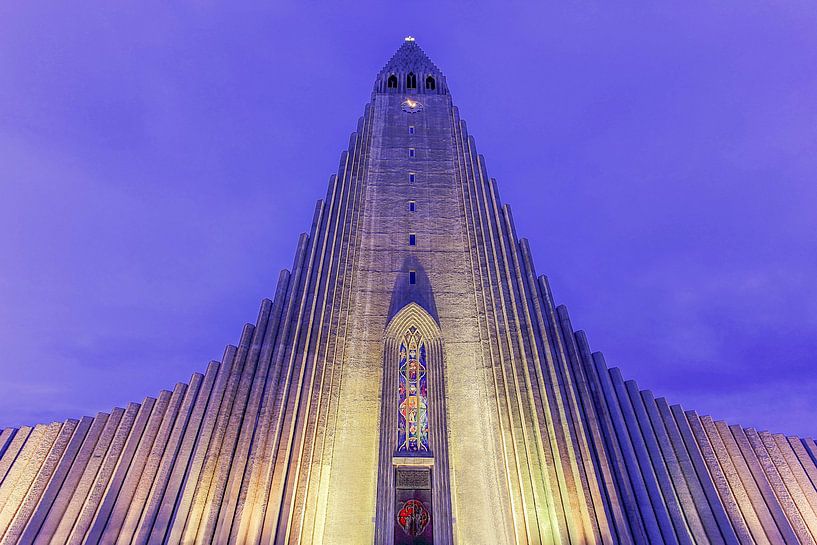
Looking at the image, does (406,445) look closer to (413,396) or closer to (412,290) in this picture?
(413,396)

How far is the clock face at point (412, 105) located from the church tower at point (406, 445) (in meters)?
10.1

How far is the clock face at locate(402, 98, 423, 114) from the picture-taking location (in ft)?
93.8

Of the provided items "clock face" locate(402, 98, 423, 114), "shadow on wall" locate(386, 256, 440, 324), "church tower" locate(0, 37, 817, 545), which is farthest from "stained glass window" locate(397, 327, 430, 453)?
"clock face" locate(402, 98, 423, 114)

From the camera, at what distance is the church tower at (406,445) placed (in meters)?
15.4

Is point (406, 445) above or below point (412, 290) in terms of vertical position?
below

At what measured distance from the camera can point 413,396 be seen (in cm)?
1894

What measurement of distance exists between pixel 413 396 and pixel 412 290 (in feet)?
14.0

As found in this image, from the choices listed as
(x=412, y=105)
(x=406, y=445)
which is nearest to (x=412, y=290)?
(x=406, y=445)

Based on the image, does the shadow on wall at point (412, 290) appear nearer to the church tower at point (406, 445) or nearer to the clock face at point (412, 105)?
the church tower at point (406, 445)

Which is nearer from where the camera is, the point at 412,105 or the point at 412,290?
the point at 412,290

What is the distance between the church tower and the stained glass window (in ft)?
0.22

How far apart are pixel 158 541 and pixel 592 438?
42.3 feet

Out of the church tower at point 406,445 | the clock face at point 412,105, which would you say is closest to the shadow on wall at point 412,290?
the church tower at point 406,445

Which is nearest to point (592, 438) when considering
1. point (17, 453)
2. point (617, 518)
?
point (617, 518)
